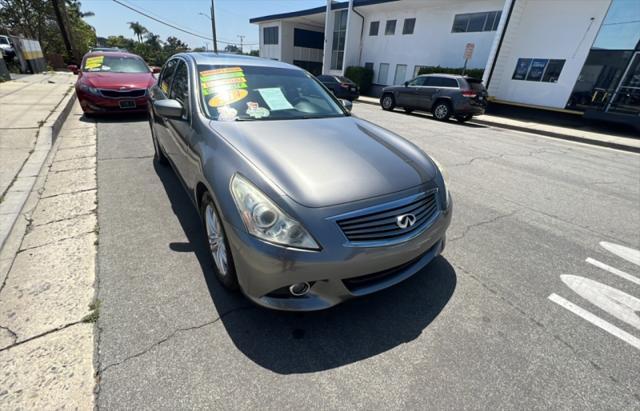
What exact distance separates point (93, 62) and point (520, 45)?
17.7m

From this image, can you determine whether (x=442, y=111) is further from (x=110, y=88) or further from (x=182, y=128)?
(x=182, y=128)

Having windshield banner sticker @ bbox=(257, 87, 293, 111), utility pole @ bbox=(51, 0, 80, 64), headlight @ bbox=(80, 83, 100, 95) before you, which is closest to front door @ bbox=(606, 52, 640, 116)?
windshield banner sticker @ bbox=(257, 87, 293, 111)

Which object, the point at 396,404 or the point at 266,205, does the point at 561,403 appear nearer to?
the point at 396,404

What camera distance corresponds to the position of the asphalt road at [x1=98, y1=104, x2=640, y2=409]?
162 cm

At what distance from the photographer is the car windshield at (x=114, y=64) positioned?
7566mm

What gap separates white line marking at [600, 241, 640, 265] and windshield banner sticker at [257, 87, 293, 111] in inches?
144

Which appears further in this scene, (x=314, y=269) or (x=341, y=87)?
(x=341, y=87)

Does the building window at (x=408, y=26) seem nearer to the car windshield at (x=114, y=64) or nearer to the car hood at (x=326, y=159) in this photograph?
the car windshield at (x=114, y=64)

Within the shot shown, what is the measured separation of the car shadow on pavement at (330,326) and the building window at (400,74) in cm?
2088

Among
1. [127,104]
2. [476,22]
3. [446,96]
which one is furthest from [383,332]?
[476,22]

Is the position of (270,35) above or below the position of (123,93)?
above

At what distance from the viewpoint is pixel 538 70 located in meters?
14.5

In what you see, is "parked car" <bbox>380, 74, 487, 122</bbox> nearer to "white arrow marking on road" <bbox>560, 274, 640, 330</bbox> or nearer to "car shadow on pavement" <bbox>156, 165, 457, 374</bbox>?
"white arrow marking on road" <bbox>560, 274, 640, 330</bbox>

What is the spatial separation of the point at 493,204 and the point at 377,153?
2669mm
